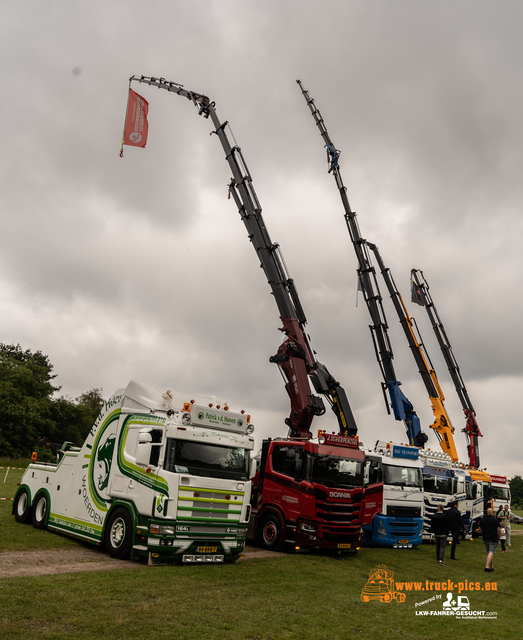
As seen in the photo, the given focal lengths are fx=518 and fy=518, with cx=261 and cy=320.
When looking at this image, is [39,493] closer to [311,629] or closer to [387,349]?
[311,629]

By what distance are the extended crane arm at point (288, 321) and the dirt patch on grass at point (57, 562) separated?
29.8 ft

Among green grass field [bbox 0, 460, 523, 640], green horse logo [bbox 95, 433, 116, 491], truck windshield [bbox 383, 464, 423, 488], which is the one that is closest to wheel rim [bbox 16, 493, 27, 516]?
green grass field [bbox 0, 460, 523, 640]

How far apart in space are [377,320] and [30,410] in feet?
141

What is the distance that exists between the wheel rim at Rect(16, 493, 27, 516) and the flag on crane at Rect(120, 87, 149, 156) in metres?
14.0

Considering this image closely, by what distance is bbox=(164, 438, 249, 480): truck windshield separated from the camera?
10.5 meters

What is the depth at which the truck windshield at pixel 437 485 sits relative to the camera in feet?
72.9

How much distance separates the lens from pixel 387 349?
27984 millimetres

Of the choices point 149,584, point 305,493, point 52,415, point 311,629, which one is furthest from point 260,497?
point 52,415

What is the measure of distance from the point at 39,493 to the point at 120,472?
3.99m

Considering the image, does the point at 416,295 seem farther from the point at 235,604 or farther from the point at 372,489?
the point at 235,604

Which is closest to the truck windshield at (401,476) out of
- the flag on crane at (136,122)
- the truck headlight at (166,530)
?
the truck headlight at (166,530)

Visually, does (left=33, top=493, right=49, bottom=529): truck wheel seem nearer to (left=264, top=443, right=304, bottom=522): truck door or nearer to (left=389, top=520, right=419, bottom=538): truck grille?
(left=264, top=443, right=304, bottom=522): truck door

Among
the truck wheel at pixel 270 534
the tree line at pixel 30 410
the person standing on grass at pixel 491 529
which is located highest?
the tree line at pixel 30 410

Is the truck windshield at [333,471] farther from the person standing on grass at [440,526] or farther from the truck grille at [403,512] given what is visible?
the truck grille at [403,512]
